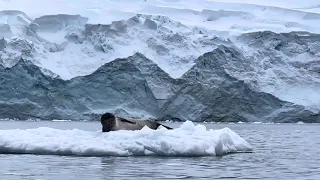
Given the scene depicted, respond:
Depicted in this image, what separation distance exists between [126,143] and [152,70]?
27.1 meters

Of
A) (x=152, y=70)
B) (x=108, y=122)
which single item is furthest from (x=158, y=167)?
(x=152, y=70)

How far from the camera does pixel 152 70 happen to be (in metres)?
38.1

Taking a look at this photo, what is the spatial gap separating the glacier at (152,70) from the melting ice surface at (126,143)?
83.6 feet

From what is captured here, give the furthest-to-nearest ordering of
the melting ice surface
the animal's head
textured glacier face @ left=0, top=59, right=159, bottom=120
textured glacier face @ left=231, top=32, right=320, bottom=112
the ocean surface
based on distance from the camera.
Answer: textured glacier face @ left=231, top=32, right=320, bottom=112 → textured glacier face @ left=0, top=59, right=159, bottom=120 → the animal's head → the melting ice surface → the ocean surface

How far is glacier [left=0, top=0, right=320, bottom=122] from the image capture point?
124 ft

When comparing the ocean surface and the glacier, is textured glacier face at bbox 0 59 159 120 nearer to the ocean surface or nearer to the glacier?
the glacier

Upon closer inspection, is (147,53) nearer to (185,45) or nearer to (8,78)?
(185,45)

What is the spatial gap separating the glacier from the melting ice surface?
25.5m

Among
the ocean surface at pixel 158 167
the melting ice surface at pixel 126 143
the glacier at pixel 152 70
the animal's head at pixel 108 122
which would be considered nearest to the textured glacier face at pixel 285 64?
the glacier at pixel 152 70

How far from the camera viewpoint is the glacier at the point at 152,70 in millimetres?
37688

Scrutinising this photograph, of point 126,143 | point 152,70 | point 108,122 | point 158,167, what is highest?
point 152,70

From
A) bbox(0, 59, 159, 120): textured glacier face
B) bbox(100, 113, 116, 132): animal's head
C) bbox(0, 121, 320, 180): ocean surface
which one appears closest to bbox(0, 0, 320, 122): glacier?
bbox(0, 59, 159, 120): textured glacier face

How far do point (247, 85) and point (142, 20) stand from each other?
28.8ft

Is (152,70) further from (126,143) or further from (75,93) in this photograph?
(126,143)
